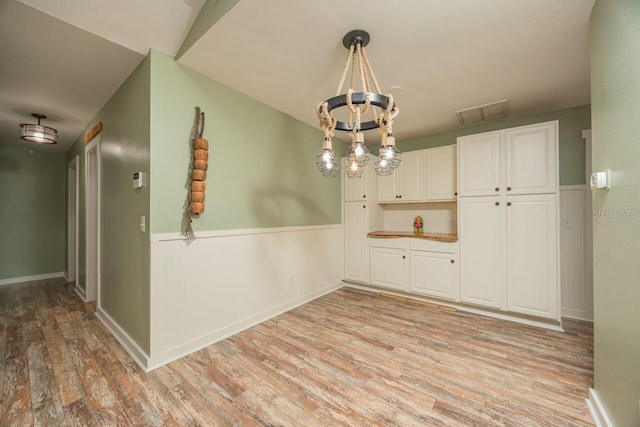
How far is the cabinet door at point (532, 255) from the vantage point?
2.47 m

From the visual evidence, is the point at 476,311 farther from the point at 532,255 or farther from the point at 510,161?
the point at 510,161

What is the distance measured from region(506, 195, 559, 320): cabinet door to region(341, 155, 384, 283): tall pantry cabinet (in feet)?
5.61

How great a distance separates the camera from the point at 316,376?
1.78 metres

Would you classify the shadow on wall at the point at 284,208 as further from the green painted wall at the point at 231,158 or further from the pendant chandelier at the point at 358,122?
the pendant chandelier at the point at 358,122

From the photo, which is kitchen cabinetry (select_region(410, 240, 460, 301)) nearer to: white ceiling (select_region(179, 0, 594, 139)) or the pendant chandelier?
white ceiling (select_region(179, 0, 594, 139))

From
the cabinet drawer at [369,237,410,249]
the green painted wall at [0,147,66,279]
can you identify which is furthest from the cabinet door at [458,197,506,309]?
the green painted wall at [0,147,66,279]

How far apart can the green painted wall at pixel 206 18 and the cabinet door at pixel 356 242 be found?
2795 millimetres

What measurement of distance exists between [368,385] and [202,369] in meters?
1.24

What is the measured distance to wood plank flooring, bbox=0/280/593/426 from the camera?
1.43 meters

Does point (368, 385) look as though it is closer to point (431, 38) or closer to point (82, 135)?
point (431, 38)

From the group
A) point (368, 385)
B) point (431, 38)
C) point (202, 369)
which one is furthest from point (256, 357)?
point (431, 38)

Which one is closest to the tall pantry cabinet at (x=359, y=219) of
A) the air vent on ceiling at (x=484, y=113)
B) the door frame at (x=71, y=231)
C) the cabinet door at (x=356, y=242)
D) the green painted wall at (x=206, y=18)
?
the cabinet door at (x=356, y=242)

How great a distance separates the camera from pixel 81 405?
4.95ft

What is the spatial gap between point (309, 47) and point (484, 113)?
7.52 feet
